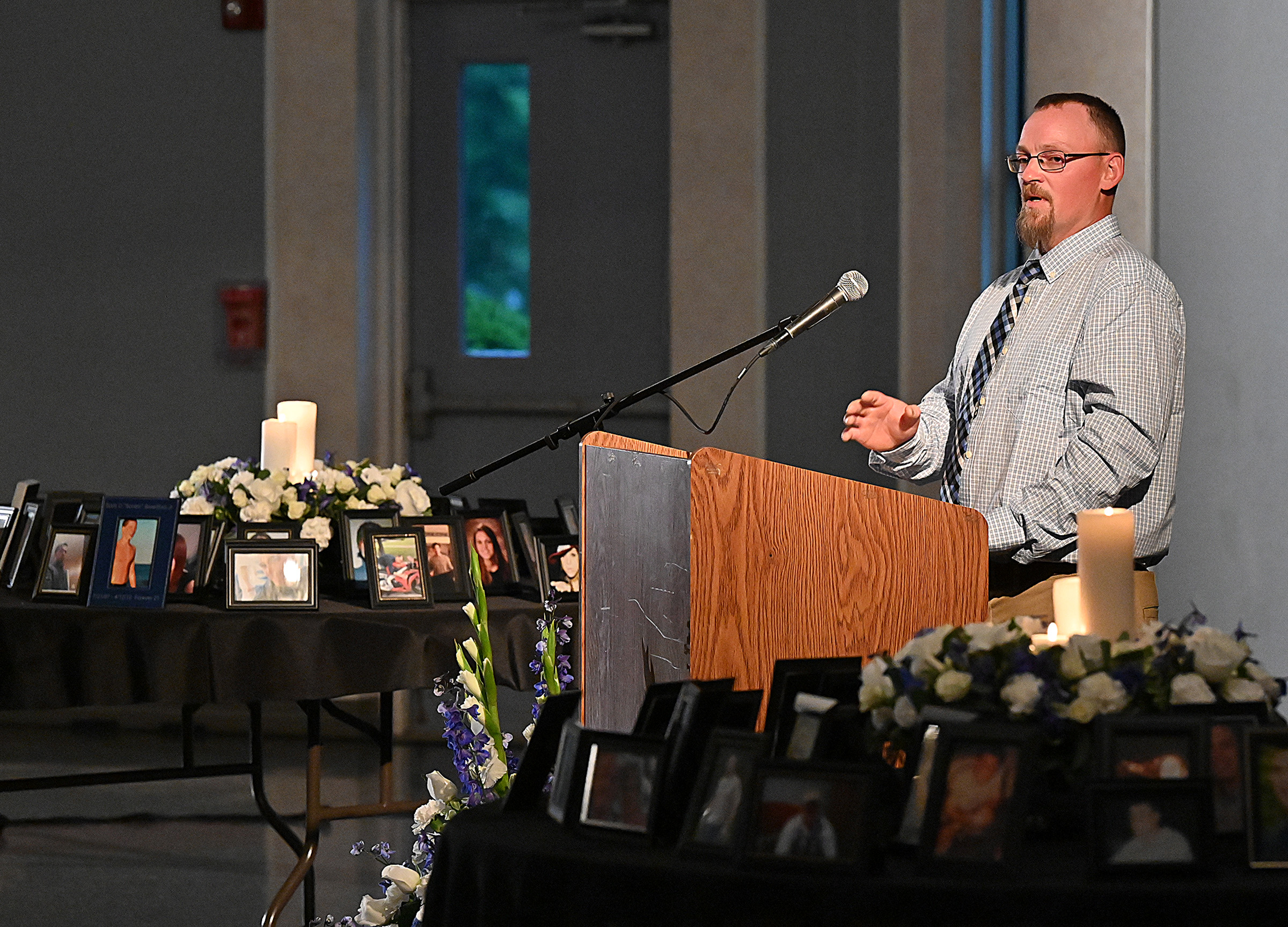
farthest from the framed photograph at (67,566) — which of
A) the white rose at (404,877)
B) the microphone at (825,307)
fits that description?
the microphone at (825,307)

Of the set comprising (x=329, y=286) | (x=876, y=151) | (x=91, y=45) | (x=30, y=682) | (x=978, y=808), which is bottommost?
(x=30, y=682)

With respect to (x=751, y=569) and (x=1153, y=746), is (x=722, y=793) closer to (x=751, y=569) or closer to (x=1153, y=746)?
(x=1153, y=746)

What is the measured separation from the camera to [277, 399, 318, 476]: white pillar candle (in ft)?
11.9

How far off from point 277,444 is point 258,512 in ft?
0.63

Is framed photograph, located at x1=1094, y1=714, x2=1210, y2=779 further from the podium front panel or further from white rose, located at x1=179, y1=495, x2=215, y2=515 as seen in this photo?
white rose, located at x1=179, y1=495, x2=215, y2=515

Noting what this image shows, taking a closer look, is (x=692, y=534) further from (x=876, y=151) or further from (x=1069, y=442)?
(x=876, y=151)

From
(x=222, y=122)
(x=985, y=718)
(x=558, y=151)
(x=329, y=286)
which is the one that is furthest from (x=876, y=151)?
(x=985, y=718)

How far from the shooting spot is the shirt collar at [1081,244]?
2.33 metres

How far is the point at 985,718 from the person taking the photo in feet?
4.28

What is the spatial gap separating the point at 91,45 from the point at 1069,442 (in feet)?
15.5

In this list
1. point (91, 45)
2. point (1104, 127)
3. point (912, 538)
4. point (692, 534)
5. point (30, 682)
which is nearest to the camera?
point (692, 534)

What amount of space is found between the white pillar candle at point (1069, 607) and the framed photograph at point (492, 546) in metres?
2.18

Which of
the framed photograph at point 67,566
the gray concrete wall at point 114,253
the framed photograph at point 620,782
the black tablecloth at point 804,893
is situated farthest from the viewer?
the gray concrete wall at point 114,253

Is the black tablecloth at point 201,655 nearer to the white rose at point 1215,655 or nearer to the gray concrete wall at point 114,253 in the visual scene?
the white rose at point 1215,655
